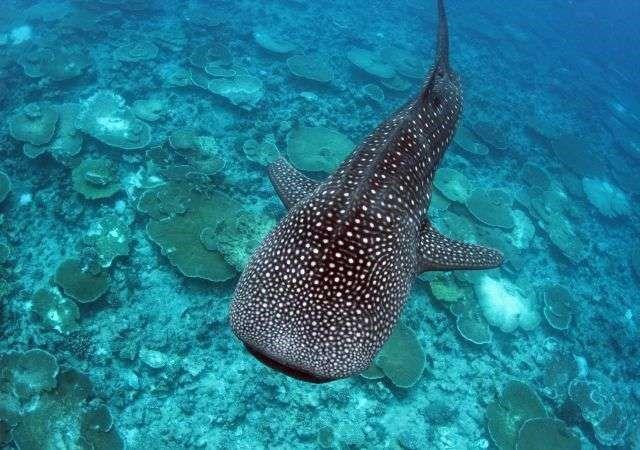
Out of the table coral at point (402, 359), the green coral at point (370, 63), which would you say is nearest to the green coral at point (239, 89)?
the green coral at point (370, 63)

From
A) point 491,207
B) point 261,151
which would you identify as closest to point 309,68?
point 261,151

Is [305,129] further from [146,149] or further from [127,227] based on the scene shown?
[127,227]

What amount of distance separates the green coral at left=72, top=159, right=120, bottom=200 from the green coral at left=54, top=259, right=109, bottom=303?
1.93 meters

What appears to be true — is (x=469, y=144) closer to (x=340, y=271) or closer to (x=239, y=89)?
(x=239, y=89)

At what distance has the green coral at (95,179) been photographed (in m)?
9.55

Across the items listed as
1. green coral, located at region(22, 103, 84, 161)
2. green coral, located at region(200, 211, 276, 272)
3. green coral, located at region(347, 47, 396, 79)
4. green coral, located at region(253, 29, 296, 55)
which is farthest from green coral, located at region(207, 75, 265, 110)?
green coral, located at region(200, 211, 276, 272)

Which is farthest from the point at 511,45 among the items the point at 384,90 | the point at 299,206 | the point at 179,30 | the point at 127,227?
the point at 299,206

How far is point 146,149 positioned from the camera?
10.9 m

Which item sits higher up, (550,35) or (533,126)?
(550,35)

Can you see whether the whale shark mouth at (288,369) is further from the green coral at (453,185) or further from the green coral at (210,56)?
the green coral at (210,56)

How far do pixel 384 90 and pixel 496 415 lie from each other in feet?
39.5

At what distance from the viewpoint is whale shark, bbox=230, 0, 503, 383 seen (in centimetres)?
287

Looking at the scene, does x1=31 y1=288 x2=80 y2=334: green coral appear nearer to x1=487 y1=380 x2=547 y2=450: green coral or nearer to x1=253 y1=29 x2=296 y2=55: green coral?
x1=487 y1=380 x2=547 y2=450: green coral

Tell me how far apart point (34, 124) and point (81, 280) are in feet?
17.8
